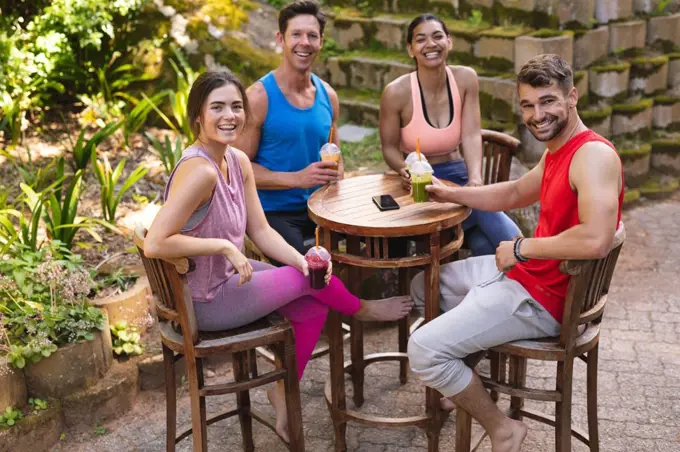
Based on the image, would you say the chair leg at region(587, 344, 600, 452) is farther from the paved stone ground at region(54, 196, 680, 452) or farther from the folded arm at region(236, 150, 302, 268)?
the folded arm at region(236, 150, 302, 268)

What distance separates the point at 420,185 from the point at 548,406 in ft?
4.50

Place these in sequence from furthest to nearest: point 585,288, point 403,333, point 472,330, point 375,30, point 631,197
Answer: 1. point 375,30
2. point 631,197
3. point 403,333
4. point 472,330
5. point 585,288

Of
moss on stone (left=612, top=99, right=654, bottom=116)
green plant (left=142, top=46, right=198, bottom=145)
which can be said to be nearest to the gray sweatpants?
green plant (left=142, top=46, right=198, bottom=145)

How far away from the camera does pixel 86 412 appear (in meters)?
4.02

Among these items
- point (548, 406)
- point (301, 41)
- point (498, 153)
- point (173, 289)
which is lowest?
point (548, 406)

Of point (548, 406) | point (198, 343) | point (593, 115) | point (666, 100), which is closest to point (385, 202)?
point (198, 343)

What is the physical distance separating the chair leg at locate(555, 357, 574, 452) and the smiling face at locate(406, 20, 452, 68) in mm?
1693

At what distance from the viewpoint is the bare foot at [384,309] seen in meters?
3.67

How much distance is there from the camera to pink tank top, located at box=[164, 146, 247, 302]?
3.26 metres

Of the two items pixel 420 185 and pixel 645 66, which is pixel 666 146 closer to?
pixel 645 66

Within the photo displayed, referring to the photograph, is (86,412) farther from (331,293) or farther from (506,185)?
(506,185)

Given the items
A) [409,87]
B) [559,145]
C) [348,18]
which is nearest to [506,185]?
[559,145]

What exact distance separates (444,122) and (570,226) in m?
1.33

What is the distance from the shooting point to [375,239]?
11.3 ft
